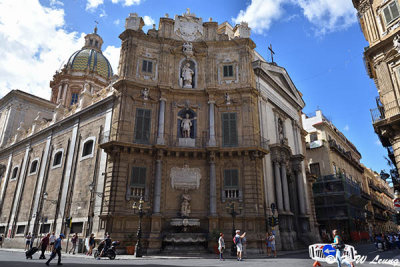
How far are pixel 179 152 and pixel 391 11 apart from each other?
51.8 feet

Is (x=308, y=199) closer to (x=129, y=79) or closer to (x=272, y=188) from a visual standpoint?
(x=272, y=188)

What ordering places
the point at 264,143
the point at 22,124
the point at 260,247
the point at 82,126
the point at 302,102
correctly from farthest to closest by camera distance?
the point at 22,124
the point at 302,102
the point at 82,126
the point at 264,143
the point at 260,247

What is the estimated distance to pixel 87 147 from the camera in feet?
81.9

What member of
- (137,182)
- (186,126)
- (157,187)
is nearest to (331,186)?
(186,126)

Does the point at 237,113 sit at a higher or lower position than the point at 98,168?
higher

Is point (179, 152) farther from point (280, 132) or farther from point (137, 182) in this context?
point (280, 132)

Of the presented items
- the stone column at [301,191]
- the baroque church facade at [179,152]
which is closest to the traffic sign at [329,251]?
the baroque church facade at [179,152]

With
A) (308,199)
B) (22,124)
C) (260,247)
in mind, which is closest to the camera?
(260,247)

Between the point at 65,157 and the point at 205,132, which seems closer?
the point at 205,132

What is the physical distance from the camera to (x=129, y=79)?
2275 centimetres

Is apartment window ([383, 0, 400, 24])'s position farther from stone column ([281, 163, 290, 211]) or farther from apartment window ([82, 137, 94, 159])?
apartment window ([82, 137, 94, 159])

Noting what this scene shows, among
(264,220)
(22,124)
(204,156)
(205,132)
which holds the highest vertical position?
(22,124)

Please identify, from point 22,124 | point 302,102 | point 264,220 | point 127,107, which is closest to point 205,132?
point 127,107

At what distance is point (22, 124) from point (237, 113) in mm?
30402
